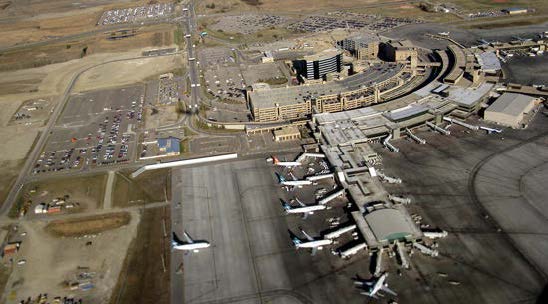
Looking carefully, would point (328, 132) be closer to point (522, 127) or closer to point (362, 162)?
point (362, 162)

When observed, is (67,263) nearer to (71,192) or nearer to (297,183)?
(71,192)

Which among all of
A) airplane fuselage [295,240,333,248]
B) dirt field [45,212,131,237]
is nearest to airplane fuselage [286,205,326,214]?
airplane fuselage [295,240,333,248]

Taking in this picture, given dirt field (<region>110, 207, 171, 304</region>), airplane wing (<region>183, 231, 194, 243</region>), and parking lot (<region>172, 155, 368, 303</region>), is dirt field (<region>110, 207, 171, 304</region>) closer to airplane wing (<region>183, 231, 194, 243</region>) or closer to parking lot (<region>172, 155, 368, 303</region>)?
parking lot (<region>172, 155, 368, 303</region>)

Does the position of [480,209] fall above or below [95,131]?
below

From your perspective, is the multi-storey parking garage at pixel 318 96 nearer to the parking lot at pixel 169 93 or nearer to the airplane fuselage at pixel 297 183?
the parking lot at pixel 169 93

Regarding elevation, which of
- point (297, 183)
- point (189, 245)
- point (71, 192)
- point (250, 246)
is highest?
point (297, 183)

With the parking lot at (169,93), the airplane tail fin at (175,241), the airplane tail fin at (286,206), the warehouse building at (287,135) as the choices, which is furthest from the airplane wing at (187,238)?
the parking lot at (169,93)

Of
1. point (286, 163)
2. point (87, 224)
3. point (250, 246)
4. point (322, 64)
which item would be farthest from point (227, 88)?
point (250, 246)
